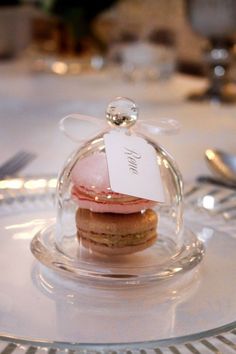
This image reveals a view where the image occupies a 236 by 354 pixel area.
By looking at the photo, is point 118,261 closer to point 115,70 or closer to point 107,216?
point 107,216

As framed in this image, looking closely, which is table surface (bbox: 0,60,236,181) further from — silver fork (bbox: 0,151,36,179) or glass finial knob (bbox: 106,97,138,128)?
glass finial knob (bbox: 106,97,138,128)

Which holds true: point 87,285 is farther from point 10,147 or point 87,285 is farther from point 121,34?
point 121,34

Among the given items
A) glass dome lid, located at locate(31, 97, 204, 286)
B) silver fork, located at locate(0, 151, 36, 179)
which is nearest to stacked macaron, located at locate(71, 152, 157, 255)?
glass dome lid, located at locate(31, 97, 204, 286)

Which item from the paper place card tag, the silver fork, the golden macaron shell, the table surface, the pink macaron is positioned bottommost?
the table surface

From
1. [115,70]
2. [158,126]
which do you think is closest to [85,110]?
[115,70]

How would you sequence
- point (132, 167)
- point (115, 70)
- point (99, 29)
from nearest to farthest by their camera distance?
point (132, 167)
point (115, 70)
point (99, 29)

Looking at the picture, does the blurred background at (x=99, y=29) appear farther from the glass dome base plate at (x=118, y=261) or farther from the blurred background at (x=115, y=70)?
the glass dome base plate at (x=118, y=261)

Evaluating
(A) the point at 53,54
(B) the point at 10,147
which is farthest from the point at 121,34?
(B) the point at 10,147

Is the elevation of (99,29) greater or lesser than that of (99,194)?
lesser
